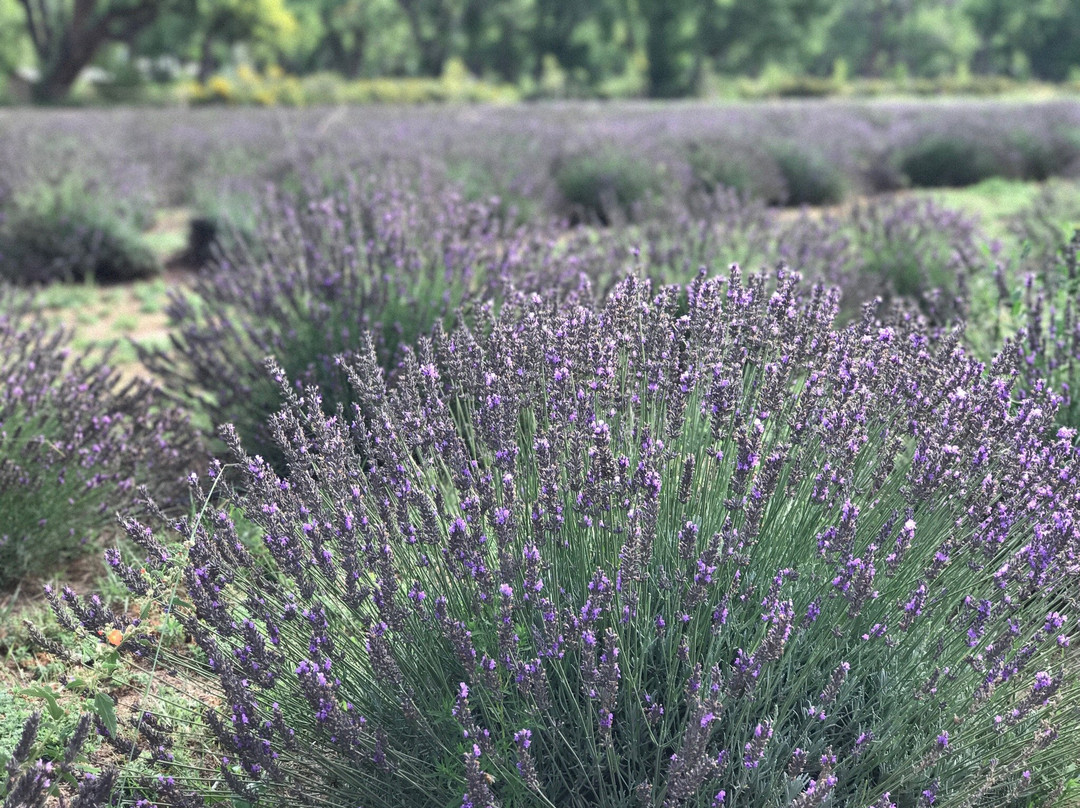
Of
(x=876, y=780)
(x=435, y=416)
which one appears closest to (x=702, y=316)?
(x=435, y=416)

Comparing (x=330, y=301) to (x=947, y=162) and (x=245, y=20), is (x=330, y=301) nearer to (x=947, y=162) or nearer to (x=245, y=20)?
(x=947, y=162)

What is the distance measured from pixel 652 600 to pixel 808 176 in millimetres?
10816

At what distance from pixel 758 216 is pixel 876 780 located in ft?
15.2

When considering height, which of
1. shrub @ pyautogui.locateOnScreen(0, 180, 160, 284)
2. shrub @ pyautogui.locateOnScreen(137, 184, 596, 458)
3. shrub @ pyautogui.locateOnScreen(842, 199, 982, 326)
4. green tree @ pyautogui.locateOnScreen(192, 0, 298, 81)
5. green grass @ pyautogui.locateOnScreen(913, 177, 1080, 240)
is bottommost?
green grass @ pyautogui.locateOnScreen(913, 177, 1080, 240)

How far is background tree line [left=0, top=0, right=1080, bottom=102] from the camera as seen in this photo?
36.0 meters

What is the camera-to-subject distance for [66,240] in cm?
803

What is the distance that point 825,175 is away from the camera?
11906 mm

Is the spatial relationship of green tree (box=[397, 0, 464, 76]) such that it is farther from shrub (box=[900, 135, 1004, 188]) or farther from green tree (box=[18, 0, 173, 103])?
shrub (box=[900, 135, 1004, 188])

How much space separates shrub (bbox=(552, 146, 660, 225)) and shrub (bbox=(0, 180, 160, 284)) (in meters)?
4.41

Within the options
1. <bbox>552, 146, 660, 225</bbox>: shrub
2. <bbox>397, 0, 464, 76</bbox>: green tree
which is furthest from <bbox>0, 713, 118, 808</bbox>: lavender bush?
<bbox>397, 0, 464, 76</bbox>: green tree

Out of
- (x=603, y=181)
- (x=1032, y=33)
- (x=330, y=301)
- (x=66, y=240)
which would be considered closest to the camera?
(x=330, y=301)

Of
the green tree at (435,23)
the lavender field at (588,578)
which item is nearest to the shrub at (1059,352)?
the lavender field at (588,578)

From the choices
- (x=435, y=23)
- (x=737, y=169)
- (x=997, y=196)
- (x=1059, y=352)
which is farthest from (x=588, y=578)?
(x=435, y=23)

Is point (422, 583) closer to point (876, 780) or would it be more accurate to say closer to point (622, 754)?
point (622, 754)
